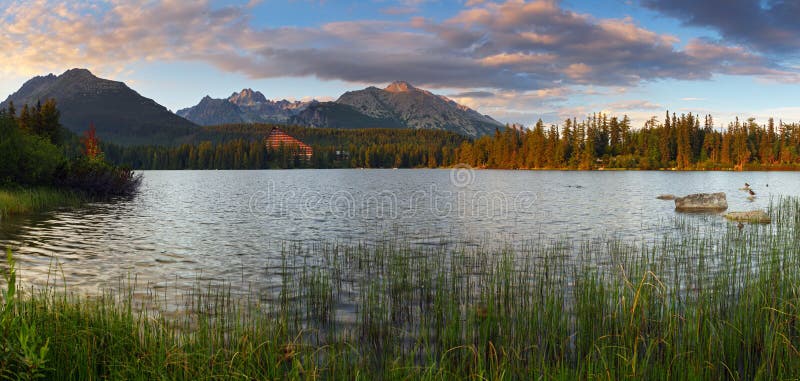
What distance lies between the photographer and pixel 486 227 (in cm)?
2962

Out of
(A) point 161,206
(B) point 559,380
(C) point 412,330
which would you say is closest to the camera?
(B) point 559,380

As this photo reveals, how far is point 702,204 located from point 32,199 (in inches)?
2050

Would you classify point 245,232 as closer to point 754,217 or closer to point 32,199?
point 32,199

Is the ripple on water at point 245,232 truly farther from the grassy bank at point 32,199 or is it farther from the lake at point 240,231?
the grassy bank at point 32,199

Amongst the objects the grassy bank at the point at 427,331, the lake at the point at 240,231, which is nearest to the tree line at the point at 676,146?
the lake at the point at 240,231

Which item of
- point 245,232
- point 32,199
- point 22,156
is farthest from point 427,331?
point 22,156

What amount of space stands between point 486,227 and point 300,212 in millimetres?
17000

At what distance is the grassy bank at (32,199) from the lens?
31656 millimetres

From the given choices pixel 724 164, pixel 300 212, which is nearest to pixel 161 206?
pixel 300 212

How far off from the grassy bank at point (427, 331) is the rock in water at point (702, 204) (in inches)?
919

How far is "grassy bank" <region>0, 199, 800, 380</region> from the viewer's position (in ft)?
23.6

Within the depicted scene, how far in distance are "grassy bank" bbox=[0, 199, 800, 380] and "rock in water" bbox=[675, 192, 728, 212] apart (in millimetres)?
23332

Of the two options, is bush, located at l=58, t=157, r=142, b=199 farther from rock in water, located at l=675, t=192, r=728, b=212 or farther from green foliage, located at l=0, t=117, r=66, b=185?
rock in water, located at l=675, t=192, r=728, b=212

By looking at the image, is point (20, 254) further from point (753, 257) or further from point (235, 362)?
point (753, 257)
